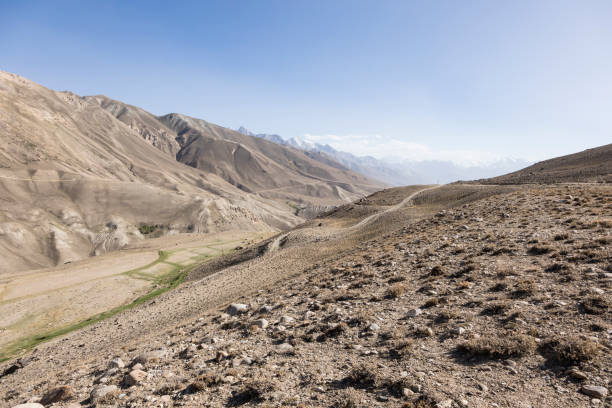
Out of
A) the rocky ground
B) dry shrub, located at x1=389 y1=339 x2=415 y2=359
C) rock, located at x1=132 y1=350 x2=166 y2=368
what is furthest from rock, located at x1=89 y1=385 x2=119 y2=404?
dry shrub, located at x1=389 y1=339 x2=415 y2=359

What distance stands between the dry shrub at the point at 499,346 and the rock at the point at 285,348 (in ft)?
19.0

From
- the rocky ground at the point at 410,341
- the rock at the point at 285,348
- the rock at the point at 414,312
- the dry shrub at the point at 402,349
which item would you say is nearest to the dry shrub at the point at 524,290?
the rocky ground at the point at 410,341

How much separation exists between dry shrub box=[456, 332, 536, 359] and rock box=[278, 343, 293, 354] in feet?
19.0

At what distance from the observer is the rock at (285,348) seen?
36.8 feet

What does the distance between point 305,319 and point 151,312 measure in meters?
21.9

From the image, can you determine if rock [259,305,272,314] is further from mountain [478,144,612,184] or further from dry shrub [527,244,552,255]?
mountain [478,144,612,184]

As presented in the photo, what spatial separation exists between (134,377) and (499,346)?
12016mm

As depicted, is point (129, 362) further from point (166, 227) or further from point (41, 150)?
point (41, 150)

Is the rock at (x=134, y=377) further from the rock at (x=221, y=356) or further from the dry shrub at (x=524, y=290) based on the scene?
the dry shrub at (x=524, y=290)

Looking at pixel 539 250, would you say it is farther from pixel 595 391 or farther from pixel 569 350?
pixel 595 391

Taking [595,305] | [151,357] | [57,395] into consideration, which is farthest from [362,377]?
[57,395]

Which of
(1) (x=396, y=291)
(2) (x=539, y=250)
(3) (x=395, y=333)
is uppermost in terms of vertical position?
(2) (x=539, y=250)

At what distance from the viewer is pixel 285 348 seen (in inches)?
451

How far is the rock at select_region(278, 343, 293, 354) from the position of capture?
36.8 feet
